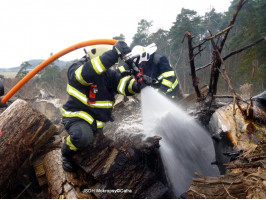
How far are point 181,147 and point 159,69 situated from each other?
2.07 m

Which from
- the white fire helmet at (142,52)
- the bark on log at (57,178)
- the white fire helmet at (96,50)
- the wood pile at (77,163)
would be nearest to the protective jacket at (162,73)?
the white fire helmet at (142,52)

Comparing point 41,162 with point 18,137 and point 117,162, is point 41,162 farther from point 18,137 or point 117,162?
point 117,162

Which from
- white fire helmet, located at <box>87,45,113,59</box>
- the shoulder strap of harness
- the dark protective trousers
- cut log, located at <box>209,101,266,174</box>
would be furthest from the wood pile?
the shoulder strap of harness

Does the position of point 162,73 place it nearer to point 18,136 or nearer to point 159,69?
point 159,69

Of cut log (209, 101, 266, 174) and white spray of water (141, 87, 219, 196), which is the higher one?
cut log (209, 101, 266, 174)

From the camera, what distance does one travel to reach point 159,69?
4344 mm

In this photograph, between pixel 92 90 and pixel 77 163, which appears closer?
pixel 77 163

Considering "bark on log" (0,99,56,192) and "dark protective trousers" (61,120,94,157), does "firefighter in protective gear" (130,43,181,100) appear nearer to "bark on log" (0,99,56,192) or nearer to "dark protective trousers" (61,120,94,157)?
"dark protective trousers" (61,120,94,157)

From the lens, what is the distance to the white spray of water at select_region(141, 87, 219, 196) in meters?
2.95

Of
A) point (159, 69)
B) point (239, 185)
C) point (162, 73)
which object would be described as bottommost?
point (239, 185)

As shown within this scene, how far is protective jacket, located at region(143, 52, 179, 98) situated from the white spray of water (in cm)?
94

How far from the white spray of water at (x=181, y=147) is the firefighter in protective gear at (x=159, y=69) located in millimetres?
958

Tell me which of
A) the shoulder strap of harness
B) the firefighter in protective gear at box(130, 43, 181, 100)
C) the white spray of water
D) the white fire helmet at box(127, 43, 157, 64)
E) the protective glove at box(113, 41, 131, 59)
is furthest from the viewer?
the shoulder strap of harness

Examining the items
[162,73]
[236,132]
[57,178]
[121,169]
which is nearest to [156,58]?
[162,73]
